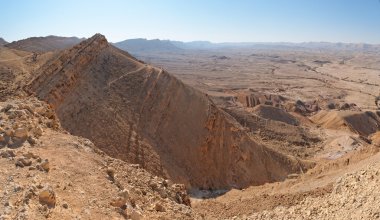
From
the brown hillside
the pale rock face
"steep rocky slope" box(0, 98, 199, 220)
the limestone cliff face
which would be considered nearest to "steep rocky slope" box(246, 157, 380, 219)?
"steep rocky slope" box(0, 98, 199, 220)

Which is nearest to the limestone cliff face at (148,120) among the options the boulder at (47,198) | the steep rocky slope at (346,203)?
the steep rocky slope at (346,203)

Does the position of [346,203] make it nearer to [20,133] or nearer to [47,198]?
[47,198]

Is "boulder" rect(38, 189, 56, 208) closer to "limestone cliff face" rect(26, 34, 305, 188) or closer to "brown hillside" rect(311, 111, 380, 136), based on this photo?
"limestone cliff face" rect(26, 34, 305, 188)

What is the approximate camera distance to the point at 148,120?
65.2ft

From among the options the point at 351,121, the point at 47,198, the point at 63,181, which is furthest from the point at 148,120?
the point at 351,121

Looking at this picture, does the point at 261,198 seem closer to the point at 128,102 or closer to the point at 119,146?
the point at 119,146

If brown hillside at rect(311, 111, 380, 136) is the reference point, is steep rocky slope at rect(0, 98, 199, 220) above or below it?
above

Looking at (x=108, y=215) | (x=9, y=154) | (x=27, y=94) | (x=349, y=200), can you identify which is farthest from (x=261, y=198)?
(x=27, y=94)

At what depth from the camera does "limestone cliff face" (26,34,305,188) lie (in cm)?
1823

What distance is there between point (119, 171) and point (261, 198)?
4.98 metres

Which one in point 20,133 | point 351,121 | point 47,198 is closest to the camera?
point 47,198

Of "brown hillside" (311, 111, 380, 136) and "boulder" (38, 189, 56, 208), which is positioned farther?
"brown hillside" (311, 111, 380, 136)

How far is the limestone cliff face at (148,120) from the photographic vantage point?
1823cm

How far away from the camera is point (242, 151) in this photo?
22.2 meters
